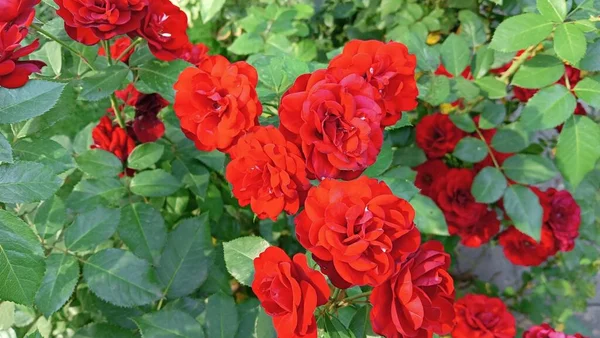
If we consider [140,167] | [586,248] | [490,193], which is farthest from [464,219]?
[140,167]

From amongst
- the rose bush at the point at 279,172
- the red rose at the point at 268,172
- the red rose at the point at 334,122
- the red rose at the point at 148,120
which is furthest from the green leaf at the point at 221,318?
the red rose at the point at 148,120

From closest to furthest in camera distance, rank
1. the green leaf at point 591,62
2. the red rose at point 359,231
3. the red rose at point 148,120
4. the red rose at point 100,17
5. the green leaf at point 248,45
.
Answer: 1. the red rose at point 359,231
2. the red rose at point 100,17
3. the green leaf at point 591,62
4. the red rose at point 148,120
5. the green leaf at point 248,45

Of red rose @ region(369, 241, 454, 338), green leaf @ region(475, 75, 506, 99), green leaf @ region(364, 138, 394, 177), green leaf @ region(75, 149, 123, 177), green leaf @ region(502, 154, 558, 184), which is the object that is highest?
red rose @ region(369, 241, 454, 338)

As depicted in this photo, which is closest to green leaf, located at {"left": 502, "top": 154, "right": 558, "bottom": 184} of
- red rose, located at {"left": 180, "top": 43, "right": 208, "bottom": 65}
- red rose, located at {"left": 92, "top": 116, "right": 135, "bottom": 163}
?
red rose, located at {"left": 180, "top": 43, "right": 208, "bottom": 65}

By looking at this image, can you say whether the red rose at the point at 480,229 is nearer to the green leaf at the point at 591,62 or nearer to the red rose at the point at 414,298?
the green leaf at the point at 591,62

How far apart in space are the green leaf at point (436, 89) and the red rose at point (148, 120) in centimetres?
58

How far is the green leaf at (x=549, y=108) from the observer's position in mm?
1089

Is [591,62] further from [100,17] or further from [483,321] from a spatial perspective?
[100,17]

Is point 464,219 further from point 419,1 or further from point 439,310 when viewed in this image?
point 419,1

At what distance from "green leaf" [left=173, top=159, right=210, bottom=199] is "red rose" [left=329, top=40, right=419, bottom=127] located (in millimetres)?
505

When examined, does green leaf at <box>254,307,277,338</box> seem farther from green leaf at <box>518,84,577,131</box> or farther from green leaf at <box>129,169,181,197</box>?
green leaf at <box>518,84,577,131</box>

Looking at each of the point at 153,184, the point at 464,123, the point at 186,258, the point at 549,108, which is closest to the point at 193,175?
the point at 153,184

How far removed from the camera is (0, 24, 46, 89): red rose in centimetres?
75

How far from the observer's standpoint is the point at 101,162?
3.57ft
